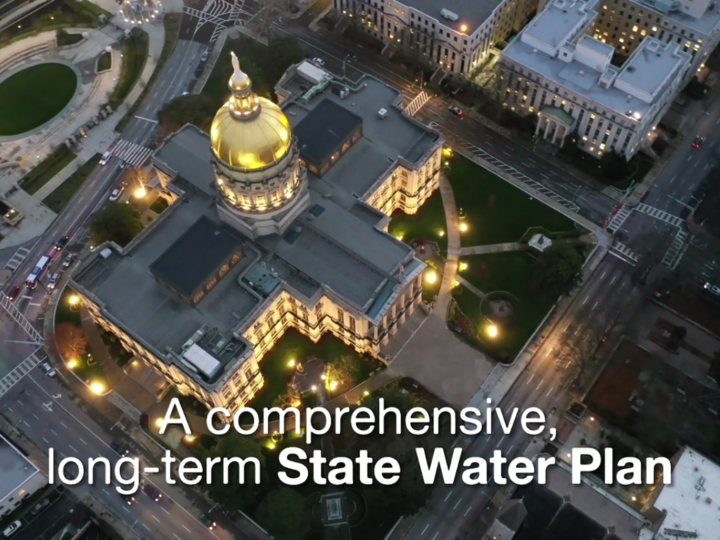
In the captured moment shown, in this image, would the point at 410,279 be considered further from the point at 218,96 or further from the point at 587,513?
the point at 218,96

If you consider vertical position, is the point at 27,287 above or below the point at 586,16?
below

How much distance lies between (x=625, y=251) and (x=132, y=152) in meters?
135

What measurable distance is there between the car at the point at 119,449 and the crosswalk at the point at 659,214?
5474 inches

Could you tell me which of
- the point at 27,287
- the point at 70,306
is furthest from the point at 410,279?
the point at 27,287

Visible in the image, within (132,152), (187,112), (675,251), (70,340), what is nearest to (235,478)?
(70,340)

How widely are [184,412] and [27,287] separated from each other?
5331 centimetres

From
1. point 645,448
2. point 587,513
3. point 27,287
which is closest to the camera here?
point 587,513

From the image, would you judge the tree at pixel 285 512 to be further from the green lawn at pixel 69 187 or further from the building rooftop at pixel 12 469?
the green lawn at pixel 69 187

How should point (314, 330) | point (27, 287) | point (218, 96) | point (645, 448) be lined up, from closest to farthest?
point (645, 448)
point (314, 330)
point (27, 287)
point (218, 96)

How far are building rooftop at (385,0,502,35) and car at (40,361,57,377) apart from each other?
135 metres

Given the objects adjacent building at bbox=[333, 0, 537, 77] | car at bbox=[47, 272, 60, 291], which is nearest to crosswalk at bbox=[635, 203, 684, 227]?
adjacent building at bbox=[333, 0, 537, 77]

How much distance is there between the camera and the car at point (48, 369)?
152 metres

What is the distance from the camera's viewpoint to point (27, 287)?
535 ft

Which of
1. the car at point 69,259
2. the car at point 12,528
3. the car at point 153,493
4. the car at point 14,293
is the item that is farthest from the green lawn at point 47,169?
the car at point 153,493
